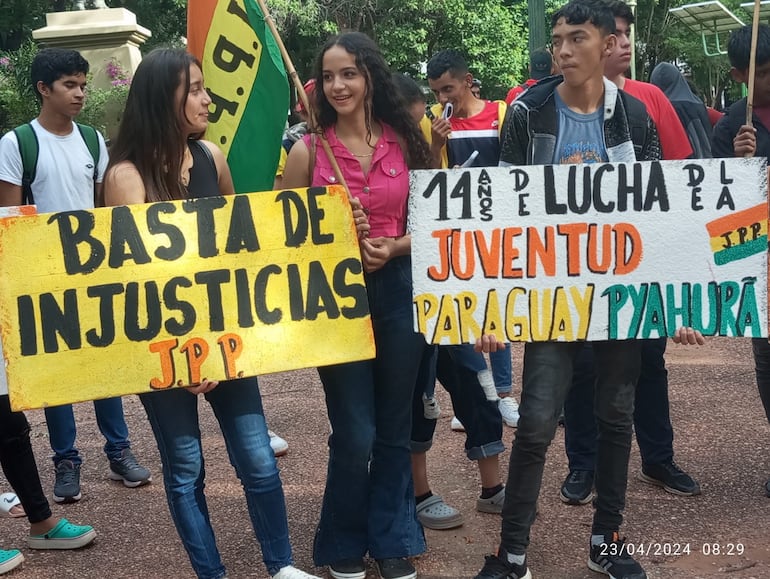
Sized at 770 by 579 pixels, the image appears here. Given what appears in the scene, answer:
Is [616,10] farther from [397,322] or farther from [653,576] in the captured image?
[653,576]

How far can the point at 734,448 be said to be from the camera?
488cm

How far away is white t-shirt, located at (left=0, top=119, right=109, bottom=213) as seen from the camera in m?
4.57

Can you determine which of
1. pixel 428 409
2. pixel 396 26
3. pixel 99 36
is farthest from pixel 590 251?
pixel 396 26

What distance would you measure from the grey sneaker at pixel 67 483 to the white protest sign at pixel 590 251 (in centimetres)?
239

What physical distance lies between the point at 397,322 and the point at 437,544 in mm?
1040

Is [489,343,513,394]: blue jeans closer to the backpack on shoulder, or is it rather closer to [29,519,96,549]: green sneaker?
[29,519,96,549]: green sneaker

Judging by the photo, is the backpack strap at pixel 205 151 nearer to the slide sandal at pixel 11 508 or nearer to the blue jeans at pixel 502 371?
the slide sandal at pixel 11 508

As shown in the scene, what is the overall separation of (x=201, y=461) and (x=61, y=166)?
2035 millimetres

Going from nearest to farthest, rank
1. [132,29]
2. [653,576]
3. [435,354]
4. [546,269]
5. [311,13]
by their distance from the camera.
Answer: [546,269] → [653,576] → [435,354] → [132,29] → [311,13]

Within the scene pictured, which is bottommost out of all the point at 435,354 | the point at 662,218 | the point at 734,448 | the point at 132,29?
the point at 734,448

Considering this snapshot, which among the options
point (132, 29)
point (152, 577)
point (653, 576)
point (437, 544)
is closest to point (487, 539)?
point (437, 544)

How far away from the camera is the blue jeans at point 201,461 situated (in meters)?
3.22

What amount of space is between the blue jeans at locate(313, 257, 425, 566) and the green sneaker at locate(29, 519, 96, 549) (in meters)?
1.16

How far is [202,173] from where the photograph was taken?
134 inches
